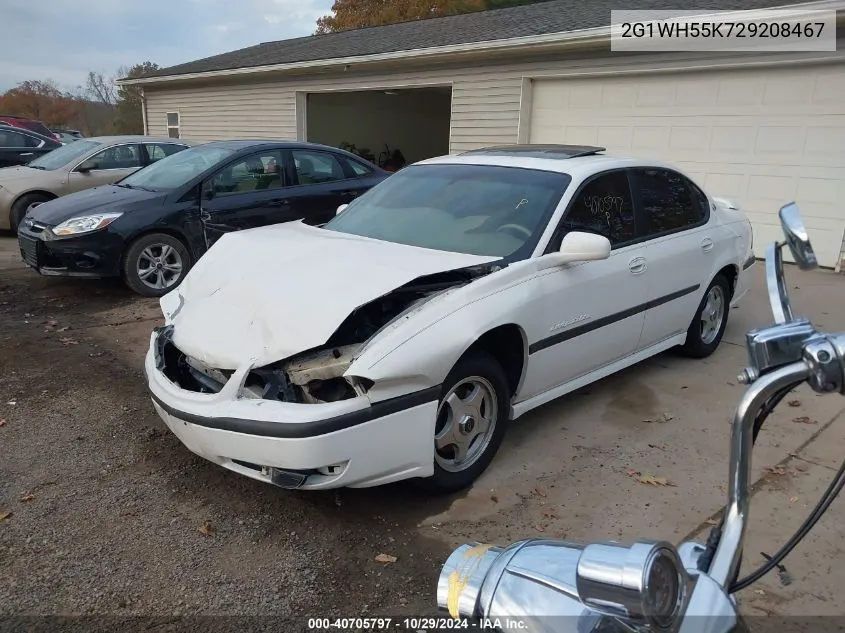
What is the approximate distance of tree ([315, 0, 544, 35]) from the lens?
1045 inches

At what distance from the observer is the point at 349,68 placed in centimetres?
1357

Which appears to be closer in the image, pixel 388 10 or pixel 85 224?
pixel 85 224

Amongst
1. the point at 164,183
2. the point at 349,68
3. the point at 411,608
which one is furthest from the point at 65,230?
the point at 349,68

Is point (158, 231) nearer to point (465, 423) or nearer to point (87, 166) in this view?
point (87, 166)

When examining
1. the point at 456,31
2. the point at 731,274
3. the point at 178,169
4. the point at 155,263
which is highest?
the point at 456,31

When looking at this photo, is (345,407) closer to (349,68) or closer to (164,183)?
(164,183)

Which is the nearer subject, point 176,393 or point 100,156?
point 176,393

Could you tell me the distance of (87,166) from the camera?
971 cm

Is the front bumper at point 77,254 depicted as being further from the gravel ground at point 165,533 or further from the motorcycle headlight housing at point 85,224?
the gravel ground at point 165,533

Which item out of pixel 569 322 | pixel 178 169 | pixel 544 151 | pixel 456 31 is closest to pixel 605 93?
pixel 456 31

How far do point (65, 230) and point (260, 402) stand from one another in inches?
189

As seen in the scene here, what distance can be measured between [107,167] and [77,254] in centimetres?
388

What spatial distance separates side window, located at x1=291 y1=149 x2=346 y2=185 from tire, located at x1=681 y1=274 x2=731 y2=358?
447 cm

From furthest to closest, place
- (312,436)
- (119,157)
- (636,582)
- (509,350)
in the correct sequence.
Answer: (119,157) → (509,350) → (312,436) → (636,582)
